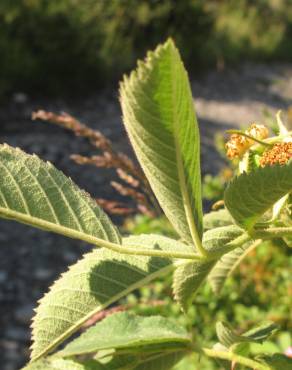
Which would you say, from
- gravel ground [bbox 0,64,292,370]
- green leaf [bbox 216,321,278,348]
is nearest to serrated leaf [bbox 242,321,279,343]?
green leaf [bbox 216,321,278,348]

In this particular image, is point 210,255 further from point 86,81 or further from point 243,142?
point 86,81

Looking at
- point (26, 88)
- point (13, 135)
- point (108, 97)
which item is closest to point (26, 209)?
point (13, 135)

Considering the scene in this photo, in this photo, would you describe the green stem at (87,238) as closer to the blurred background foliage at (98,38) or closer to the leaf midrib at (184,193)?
the leaf midrib at (184,193)

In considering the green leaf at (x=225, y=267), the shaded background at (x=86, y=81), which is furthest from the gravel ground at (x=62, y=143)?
the green leaf at (x=225, y=267)

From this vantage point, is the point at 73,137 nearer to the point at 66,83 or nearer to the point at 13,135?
the point at 13,135

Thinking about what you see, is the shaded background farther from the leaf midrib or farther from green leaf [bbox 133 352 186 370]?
the leaf midrib
